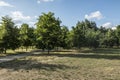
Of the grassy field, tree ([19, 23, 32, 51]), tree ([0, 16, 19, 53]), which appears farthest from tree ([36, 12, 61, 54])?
the grassy field

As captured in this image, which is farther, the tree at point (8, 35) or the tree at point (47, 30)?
the tree at point (47, 30)

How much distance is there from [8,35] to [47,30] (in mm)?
8301

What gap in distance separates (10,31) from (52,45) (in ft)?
31.7

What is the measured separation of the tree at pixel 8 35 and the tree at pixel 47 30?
532 centimetres

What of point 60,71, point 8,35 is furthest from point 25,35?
point 60,71

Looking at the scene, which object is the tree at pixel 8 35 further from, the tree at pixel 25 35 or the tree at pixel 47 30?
the tree at pixel 25 35

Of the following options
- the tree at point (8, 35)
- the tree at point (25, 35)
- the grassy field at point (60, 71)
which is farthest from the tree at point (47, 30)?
the grassy field at point (60, 71)

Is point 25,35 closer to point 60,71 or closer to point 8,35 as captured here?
point 8,35

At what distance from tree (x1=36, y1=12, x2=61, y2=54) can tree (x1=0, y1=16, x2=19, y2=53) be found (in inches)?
209

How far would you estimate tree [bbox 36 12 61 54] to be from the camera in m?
52.3

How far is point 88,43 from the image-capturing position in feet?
322

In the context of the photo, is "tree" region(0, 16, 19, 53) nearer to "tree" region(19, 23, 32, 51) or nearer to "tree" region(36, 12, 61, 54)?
"tree" region(36, 12, 61, 54)

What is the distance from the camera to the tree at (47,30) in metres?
52.3

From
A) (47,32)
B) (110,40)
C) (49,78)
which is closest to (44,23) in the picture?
(47,32)
